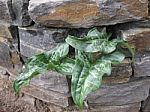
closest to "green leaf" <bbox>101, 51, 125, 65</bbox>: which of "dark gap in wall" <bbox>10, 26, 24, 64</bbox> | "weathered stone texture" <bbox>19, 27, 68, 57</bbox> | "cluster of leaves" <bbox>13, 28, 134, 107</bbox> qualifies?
"cluster of leaves" <bbox>13, 28, 134, 107</bbox>

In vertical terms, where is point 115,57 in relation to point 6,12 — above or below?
below

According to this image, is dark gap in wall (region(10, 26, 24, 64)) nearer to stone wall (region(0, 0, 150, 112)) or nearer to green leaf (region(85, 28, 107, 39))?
stone wall (region(0, 0, 150, 112))

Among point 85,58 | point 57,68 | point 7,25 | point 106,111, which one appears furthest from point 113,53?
point 7,25

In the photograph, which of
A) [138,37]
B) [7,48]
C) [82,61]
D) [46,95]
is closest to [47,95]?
[46,95]

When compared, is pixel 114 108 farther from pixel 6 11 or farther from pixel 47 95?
pixel 6 11

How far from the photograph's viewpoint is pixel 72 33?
1420mm

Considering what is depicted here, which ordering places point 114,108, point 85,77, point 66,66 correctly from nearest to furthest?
point 85,77 → point 66,66 → point 114,108

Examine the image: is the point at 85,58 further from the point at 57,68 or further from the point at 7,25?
the point at 7,25

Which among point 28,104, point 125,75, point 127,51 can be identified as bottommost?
point 28,104

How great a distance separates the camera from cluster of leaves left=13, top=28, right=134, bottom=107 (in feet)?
3.95

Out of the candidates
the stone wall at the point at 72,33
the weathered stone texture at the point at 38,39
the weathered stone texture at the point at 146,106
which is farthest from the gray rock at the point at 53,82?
the weathered stone texture at the point at 146,106

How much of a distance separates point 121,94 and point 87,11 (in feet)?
1.39

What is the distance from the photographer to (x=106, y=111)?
5.19 ft

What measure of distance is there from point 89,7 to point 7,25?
0.44m
